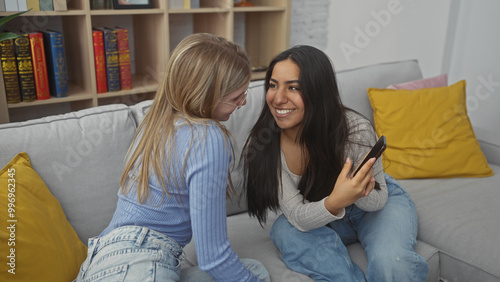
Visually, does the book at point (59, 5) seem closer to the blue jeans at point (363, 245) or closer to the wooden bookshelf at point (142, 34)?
the wooden bookshelf at point (142, 34)

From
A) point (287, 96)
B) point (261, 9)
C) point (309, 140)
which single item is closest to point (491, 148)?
point (309, 140)

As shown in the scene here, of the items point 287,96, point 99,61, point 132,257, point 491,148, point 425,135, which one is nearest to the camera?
point 132,257

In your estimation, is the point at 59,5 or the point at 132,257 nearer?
the point at 132,257

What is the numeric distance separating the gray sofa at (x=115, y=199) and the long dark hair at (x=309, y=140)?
12 centimetres

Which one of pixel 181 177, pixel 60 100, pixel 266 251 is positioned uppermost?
pixel 181 177

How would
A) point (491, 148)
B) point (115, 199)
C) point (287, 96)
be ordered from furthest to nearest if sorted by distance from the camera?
point (491, 148)
point (115, 199)
point (287, 96)

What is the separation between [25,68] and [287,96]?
139cm

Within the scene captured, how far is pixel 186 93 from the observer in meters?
1.11

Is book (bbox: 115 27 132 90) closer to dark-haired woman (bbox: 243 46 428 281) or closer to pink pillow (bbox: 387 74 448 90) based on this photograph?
dark-haired woman (bbox: 243 46 428 281)

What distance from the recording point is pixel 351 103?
2.10 metres

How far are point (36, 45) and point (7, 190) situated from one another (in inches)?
46.1

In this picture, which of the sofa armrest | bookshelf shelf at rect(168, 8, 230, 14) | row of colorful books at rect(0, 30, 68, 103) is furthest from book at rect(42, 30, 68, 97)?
the sofa armrest

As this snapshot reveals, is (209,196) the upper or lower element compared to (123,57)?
lower

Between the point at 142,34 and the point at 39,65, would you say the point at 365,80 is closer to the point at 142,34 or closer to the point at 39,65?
the point at 142,34
